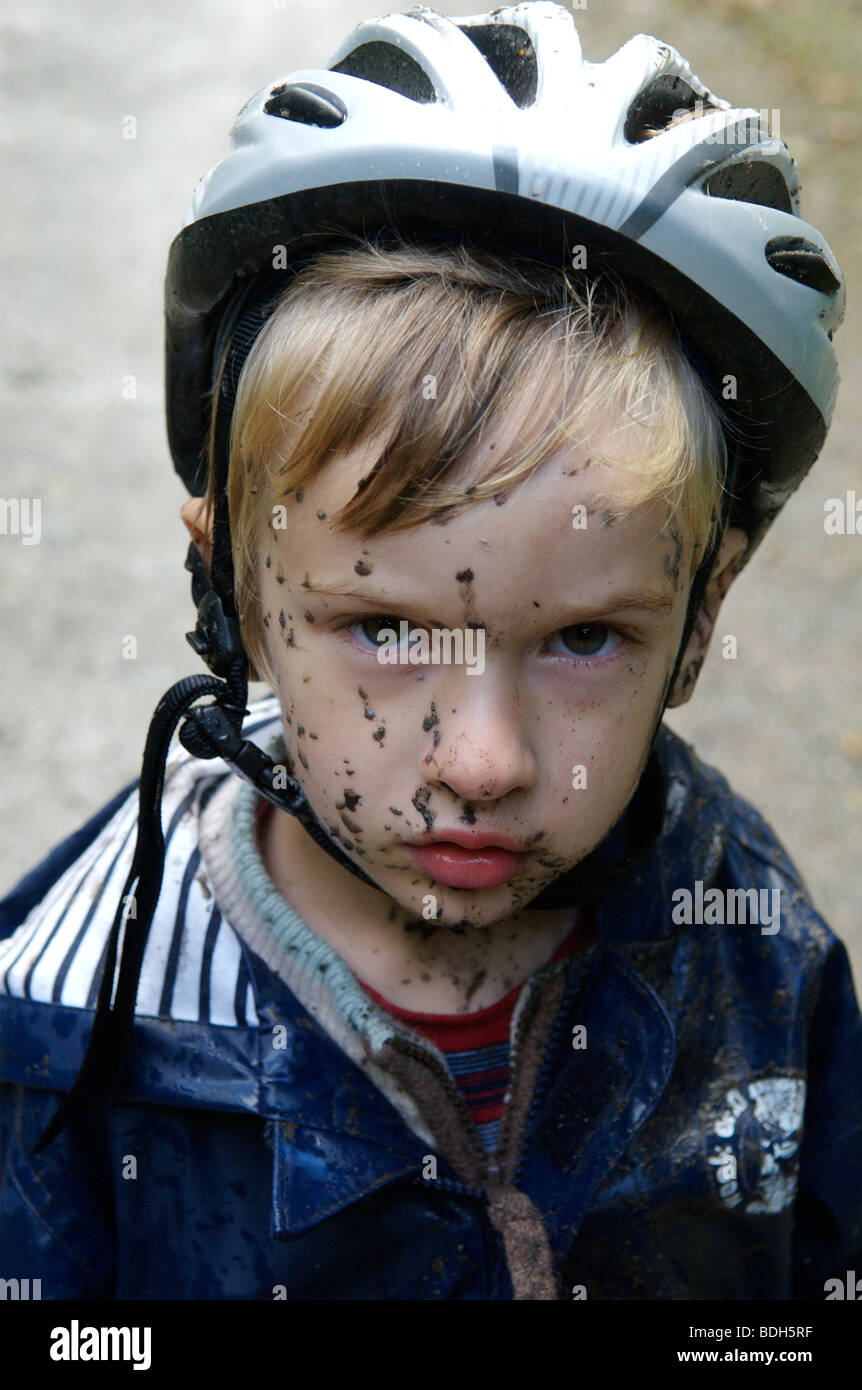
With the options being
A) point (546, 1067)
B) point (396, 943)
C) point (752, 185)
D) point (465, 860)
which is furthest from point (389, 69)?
point (546, 1067)

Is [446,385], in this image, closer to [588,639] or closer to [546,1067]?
[588,639]

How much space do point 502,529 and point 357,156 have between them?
62 centimetres

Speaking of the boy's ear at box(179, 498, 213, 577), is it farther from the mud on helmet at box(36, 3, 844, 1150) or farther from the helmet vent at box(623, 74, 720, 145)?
the helmet vent at box(623, 74, 720, 145)

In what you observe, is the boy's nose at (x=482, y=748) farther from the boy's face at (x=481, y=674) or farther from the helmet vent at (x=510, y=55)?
the helmet vent at (x=510, y=55)

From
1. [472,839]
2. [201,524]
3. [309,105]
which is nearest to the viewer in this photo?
[472,839]

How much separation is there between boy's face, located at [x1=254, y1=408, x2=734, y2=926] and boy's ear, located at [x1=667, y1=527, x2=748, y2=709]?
0.64 feet

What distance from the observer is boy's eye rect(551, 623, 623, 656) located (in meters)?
1.76

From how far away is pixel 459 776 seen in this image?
5.53ft

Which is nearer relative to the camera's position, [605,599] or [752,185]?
[605,599]

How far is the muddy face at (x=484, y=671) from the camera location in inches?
65.1

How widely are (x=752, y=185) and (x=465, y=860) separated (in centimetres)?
111

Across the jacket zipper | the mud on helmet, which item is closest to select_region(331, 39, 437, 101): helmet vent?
the mud on helmet
